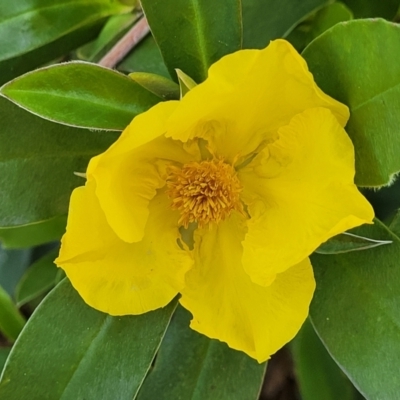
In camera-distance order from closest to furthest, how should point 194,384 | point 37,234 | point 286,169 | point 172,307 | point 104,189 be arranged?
point 104,189 < point 286,169 < point 172,307 < point 194,384 < point 37,234

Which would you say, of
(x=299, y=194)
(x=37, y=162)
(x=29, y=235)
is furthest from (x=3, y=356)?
(x=299, y=194)

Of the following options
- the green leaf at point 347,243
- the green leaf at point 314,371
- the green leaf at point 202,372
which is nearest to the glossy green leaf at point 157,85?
the green leaf at point 347,243

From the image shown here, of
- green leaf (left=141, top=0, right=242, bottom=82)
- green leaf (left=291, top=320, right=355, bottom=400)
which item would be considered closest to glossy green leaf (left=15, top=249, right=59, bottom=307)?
green leaf (left=291, top=320, right=355, bottom=400)

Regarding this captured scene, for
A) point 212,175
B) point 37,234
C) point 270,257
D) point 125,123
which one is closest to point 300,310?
point 270,257

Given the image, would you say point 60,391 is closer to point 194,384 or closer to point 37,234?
point 194,384

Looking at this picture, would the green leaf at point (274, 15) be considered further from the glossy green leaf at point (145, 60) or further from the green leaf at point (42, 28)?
the green leaf at point (42, 28)
